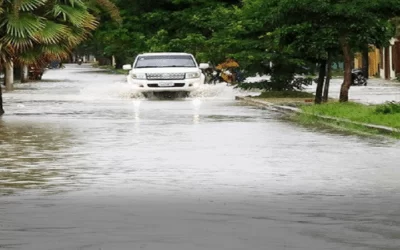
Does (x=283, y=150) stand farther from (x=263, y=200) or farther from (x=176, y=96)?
(x=176, y=96)

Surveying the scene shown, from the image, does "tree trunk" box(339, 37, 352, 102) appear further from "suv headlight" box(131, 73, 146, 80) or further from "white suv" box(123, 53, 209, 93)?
"suv headlight" box(131, 73, 146, 80)

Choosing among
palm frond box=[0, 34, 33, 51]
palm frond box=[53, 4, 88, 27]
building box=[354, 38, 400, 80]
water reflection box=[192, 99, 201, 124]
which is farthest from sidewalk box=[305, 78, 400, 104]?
building box=[354, 38, 400, 80]

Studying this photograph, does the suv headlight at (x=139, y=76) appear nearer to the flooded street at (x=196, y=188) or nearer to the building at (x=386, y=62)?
the flooded street at (x=196, y=188)

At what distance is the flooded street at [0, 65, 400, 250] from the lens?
31.3 feet

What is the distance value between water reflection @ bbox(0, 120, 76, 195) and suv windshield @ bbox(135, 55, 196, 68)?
1811 centimetres

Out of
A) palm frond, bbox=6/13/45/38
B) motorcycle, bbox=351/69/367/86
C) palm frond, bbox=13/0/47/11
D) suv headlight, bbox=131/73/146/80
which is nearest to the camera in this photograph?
palm frond, bbox=6/13/45/38

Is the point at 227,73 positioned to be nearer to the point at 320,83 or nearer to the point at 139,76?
the point at 139,76

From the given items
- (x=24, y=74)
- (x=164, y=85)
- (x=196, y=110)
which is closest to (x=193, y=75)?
(x=164, y=85)

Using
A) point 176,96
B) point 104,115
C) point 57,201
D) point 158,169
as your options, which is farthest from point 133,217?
point 176,96

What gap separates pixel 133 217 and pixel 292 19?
76.0ft

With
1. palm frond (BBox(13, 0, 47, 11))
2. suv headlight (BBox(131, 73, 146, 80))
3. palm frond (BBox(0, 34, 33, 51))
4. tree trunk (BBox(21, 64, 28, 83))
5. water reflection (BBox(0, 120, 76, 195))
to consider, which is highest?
palm frond (BBox(13, 0, 47, 11))

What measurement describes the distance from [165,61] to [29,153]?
27703 millimetres

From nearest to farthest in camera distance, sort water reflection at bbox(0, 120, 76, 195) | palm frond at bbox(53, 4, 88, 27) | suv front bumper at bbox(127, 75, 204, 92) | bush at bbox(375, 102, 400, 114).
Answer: water reflection at bbox(0, 120, 76, 195)
bush at bbox(375, 102, 400, 114)
palm frond at bbox(53, 4, 88, 27)
suv front bumper at bbox(127, 75, 204, 92)

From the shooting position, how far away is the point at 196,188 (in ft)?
43.7
